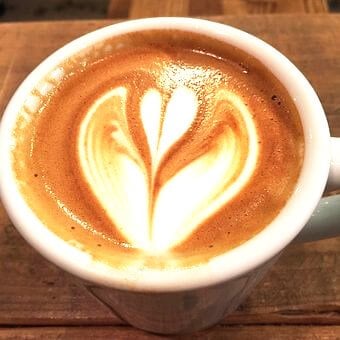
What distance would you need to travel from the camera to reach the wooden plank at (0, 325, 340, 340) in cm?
81

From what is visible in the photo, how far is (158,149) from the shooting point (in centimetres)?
73

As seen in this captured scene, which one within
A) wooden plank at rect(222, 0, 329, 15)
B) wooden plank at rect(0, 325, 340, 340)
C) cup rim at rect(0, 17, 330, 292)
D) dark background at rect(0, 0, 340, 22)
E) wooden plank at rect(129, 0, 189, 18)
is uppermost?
dark background at rect(0, 0, 340, 22)

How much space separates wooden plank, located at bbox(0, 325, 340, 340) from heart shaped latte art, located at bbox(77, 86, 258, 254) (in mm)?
236

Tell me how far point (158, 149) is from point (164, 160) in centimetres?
2

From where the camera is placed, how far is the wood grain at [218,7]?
4.21 feet

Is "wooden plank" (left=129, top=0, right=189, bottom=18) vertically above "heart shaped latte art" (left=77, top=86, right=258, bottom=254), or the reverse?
"wooden plank" (left=129, top=0, right=189, bottom=18)

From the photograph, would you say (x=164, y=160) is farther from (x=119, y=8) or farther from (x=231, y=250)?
(x=119, y=8)

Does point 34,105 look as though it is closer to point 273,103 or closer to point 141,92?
point 141,92

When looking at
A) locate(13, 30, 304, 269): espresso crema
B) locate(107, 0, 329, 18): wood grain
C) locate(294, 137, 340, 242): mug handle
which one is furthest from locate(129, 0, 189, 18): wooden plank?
locate(294, 137, 340, 242): mug handle

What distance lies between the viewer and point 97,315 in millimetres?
825

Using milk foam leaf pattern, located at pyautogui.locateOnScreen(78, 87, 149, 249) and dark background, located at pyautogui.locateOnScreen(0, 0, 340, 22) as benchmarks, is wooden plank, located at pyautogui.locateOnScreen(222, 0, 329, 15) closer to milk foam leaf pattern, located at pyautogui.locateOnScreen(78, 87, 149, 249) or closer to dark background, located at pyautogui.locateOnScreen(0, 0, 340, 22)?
milk foam leaf pattern, located at pyautogui.locateOnScreen(78, 87, 149, 249)

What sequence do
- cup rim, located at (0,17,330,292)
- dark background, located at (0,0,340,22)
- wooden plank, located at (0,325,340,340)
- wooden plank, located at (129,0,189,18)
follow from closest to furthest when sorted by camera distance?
1. cup rim, located at (0,17,330,292)
2. wooden plank, located at (0,325,340,340)
3. wooden plank, located at (129,0,189,18)
4. dark background, located at (0,0,340,22)

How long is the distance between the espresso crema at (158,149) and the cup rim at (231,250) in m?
0.01

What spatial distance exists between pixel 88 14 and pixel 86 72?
1.32 m
